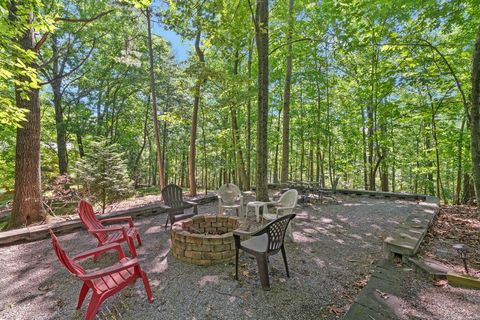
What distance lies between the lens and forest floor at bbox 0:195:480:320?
2037mm

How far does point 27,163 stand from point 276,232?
16.6 feet

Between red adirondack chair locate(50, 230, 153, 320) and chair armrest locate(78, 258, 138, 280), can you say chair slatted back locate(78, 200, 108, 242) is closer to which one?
red adirondack chair locate(50, 230, 153, 320)

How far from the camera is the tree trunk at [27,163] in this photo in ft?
14.5

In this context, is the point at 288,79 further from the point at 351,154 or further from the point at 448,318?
the point at 448,318

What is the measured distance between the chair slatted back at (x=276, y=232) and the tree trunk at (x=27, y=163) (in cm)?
493

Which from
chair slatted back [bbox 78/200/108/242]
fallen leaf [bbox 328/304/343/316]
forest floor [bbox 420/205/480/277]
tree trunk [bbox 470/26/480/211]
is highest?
tree trunk [bbox 470/26/480/211]

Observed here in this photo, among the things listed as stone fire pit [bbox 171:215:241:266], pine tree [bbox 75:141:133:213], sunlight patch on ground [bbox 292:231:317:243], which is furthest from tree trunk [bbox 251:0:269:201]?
pine tree [bbox 75:141:133:213]

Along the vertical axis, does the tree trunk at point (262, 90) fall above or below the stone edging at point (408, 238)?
above

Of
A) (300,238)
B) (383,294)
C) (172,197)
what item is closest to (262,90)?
(172,197)

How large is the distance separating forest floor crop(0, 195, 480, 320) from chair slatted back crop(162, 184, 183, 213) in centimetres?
62

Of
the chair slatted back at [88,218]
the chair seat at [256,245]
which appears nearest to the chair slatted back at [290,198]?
the chair seat at [256,245]

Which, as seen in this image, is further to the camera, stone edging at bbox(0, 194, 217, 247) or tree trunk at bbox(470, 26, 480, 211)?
stone edging at bbox(0, 194, 217, 247)

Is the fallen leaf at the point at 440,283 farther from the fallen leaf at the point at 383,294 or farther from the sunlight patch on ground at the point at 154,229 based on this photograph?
the sunlight patch on ground at the point at 154,229

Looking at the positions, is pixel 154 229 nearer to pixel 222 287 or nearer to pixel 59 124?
pixel 222 287
